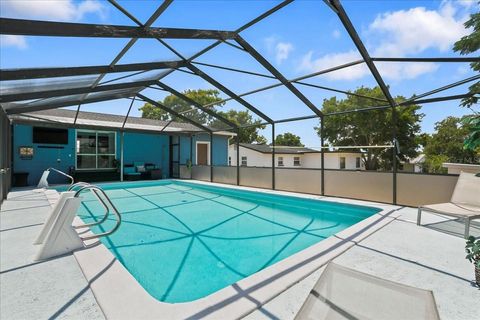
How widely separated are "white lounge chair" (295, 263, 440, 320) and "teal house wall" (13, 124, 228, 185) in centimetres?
1172

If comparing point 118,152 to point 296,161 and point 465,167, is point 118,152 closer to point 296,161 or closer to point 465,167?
point 465,167

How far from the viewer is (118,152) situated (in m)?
13.0

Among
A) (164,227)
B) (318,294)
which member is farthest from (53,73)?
(318,294)

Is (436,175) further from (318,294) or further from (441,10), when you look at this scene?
(318,294)

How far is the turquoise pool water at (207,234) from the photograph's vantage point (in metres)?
3.31

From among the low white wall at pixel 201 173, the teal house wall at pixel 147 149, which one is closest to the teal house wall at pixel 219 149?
the low white wall at pixel 201 173

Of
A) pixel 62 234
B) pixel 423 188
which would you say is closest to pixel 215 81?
pixel 62 234

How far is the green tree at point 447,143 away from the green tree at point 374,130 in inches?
101

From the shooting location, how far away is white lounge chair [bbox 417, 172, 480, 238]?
3.99 meters

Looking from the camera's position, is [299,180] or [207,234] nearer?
[207,234]

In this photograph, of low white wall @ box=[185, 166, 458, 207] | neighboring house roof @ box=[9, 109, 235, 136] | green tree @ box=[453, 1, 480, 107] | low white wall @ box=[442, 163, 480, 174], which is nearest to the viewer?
low white wall @ box=[442, 163, 480, 174]

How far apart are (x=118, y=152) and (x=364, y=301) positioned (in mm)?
13251

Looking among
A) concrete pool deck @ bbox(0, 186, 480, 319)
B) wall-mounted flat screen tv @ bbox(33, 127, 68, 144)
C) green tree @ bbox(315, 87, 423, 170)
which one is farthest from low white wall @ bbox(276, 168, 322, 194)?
green tree @ bbox(315, 87, 423, 170)

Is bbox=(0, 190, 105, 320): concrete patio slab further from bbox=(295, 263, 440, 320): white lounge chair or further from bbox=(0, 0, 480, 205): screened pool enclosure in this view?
bbox=(0, 0, 480, 205): screened pool enclosure
